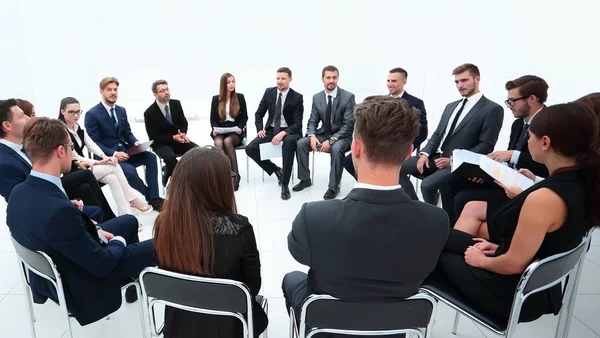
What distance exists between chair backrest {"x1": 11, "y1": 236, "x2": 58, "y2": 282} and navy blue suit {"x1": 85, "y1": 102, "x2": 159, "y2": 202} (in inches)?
83.6

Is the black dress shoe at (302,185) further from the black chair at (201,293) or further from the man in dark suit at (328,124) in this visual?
the black chair at (201,293)

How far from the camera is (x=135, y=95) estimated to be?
683 cm

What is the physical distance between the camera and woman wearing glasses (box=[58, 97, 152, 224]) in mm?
3361

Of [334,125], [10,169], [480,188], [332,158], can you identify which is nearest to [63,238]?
[10,169]

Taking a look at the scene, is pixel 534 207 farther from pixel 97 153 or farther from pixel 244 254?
pixel 97 153

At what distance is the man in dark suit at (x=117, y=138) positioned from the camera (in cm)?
371

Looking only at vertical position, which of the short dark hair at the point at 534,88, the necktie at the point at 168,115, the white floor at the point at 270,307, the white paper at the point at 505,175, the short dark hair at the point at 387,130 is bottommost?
the white floor at the point at 270,307

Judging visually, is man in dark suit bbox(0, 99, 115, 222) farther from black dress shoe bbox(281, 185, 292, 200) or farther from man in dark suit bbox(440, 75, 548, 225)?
man in dark suit bbox(440, 75, 548, 225)

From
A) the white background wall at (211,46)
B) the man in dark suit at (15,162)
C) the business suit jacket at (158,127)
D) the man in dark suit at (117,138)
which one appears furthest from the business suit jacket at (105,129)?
the white background wall at (211,46)

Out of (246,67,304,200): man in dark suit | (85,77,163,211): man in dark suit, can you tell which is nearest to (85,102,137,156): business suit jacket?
(85,77,163,211): man in dark suit

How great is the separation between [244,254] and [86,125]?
300 centimetres

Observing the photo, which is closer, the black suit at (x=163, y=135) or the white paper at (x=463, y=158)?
the white paper at (x=463, y=158)

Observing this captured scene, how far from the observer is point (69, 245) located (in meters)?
1.62

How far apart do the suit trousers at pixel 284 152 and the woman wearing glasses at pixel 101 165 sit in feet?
4.77
